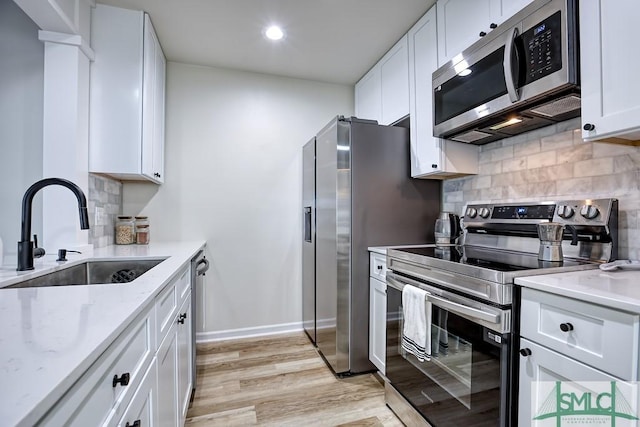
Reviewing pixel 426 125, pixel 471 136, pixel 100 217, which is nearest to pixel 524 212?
pixel 471 136

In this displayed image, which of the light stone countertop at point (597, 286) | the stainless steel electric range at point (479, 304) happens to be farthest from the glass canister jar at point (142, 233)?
the light stone countertop at point (597, 286)

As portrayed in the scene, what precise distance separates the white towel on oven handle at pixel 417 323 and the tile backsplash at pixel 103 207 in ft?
6.47

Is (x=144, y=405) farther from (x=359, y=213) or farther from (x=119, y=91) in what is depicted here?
(x=119, y=91)

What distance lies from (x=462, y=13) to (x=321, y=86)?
159cm

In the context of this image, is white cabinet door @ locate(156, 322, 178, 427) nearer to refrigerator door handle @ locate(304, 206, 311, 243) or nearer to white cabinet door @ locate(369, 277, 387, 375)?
white cabinet door @ locate(369, 277, 387, 375)

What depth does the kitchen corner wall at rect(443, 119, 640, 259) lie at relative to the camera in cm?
129

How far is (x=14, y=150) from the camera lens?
5.65 feet

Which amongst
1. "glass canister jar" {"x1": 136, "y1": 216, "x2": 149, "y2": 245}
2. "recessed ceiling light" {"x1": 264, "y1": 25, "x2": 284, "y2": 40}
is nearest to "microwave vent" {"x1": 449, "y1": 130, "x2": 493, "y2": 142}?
"recessed ceiling light" {"x1": 264, "y1": 25, "x2": 284, "y2": 40}

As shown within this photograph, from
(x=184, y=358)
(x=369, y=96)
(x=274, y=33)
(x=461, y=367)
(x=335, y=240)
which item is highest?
(x=274, y=33)

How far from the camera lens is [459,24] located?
69.0 inches

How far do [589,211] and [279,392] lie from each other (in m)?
1.97

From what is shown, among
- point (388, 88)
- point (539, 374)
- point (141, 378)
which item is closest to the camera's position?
point (141, 378)

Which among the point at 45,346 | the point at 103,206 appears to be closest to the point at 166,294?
the point at 45,346

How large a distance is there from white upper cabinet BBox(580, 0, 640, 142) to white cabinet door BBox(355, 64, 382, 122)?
1.59 metres
